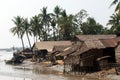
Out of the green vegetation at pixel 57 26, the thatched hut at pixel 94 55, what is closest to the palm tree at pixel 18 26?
the green vegetation at pixel 57 26

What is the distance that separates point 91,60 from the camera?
38875 mm

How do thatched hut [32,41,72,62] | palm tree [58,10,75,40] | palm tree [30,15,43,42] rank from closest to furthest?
thatched hut [32,41,72,62] < palm tree [58,10,75,40] < palm tree [30,15,43,42]

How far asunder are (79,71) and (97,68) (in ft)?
7.97

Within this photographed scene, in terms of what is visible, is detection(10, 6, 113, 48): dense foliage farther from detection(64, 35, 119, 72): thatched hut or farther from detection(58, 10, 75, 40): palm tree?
detection(64, 35, 119, 72): thatched hut

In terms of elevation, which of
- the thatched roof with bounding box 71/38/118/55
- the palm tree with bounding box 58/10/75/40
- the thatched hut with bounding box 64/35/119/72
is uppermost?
the palm tree with bounding box 58/10/75/40

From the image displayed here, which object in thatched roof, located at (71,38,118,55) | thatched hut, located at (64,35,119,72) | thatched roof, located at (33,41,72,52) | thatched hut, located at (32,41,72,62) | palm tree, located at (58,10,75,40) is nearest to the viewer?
thatched hut, located at (64,35,119,72)

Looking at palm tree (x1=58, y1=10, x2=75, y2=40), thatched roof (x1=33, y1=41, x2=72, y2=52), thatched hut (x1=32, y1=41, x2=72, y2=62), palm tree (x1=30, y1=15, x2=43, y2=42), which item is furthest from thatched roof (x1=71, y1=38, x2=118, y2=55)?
palm tree (x1=30, y1=15, x2=43, y2=42)

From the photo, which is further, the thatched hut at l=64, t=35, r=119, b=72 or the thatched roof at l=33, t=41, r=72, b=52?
the thatched roof at l=33, t=41, r=72, b=52

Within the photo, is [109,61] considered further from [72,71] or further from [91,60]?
[72,71]

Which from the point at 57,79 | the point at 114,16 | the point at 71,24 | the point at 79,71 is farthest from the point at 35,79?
the point at 71,24

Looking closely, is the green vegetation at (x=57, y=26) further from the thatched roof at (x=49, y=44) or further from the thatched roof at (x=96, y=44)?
the thatched roof at (x=96, y=44)

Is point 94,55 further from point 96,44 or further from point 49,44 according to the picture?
point 49,44

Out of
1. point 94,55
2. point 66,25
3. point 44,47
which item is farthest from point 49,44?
point 94,55

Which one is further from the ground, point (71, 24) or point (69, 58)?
point (71, 24)
